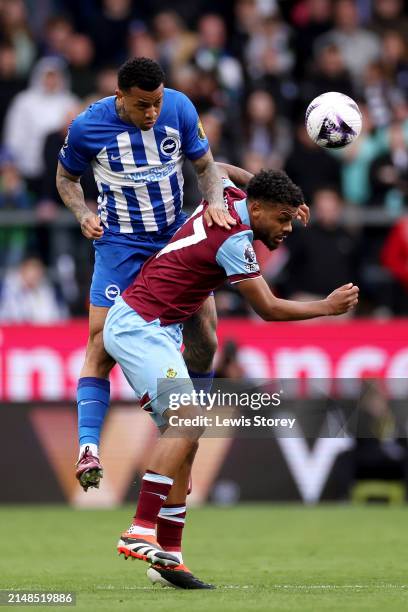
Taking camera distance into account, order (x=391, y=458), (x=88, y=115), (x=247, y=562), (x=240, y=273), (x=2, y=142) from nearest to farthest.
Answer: (x=240, y=273) → (x=88, y=115) → (x=247, y=562) → (x=391, y=458) → (x=2, y=142)

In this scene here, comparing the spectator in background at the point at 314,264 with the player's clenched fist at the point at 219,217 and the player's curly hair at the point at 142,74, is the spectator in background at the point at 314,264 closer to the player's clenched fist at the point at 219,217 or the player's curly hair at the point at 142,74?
the player's curly hair at the point at 142,74

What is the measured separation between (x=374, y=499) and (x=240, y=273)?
700 centimetres

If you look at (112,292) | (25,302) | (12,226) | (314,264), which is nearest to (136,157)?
(112,292)

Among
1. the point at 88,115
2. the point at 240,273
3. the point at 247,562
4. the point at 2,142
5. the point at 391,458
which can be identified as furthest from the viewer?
the point at 2,142

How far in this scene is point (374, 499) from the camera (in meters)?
14.9

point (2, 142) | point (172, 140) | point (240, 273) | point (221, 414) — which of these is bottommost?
point (221, 414)

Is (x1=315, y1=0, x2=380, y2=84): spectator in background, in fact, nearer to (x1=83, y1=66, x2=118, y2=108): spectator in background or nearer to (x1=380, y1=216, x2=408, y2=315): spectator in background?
(x1=83, y1=66, x2=118, y2=108): spectator in background

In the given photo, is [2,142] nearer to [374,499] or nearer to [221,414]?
[374,499]

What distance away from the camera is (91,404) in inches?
362

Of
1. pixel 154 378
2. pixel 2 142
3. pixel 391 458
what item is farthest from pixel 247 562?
pixel 2 142

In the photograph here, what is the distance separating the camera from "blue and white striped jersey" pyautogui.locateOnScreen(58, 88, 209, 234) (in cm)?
930

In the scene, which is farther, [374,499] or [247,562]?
[374,499]

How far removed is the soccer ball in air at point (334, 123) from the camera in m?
9.52

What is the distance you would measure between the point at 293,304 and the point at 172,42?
1006 cm
